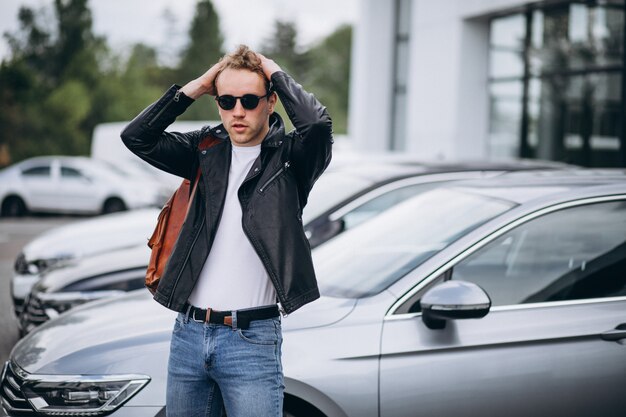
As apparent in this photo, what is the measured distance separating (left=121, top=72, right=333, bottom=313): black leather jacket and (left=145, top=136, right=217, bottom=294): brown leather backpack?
0.25 feet

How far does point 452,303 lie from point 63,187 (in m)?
16.8

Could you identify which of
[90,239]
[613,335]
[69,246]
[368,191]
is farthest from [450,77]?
[613,335]

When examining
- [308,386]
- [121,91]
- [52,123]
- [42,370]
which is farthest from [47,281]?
[121,91]

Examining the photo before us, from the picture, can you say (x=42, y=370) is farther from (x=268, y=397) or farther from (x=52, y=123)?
(x=52, y=123)

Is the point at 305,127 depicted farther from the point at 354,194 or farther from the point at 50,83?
the point at 50,83

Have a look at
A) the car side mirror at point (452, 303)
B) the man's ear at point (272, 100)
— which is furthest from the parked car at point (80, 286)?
the man's ear at point (272, 100)

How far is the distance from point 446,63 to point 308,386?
13.3 meters

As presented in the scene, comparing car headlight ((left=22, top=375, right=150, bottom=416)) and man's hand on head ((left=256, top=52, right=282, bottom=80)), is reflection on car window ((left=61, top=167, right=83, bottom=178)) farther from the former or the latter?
man's hand on head ((left=256, top=52, right=282, bottom=80))

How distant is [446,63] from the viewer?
15312mm

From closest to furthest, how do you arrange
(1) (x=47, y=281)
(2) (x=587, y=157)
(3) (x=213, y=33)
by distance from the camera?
(1) (x=47, y=281)
(2) (x=587, y=157)
(3) (x=213, y=33)

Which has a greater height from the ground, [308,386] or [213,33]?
[213,33]

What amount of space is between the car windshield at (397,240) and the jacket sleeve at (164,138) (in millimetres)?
984

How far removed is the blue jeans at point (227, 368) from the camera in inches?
93.0

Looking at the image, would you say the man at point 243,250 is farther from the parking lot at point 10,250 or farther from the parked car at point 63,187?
the parked car at point 63,187
